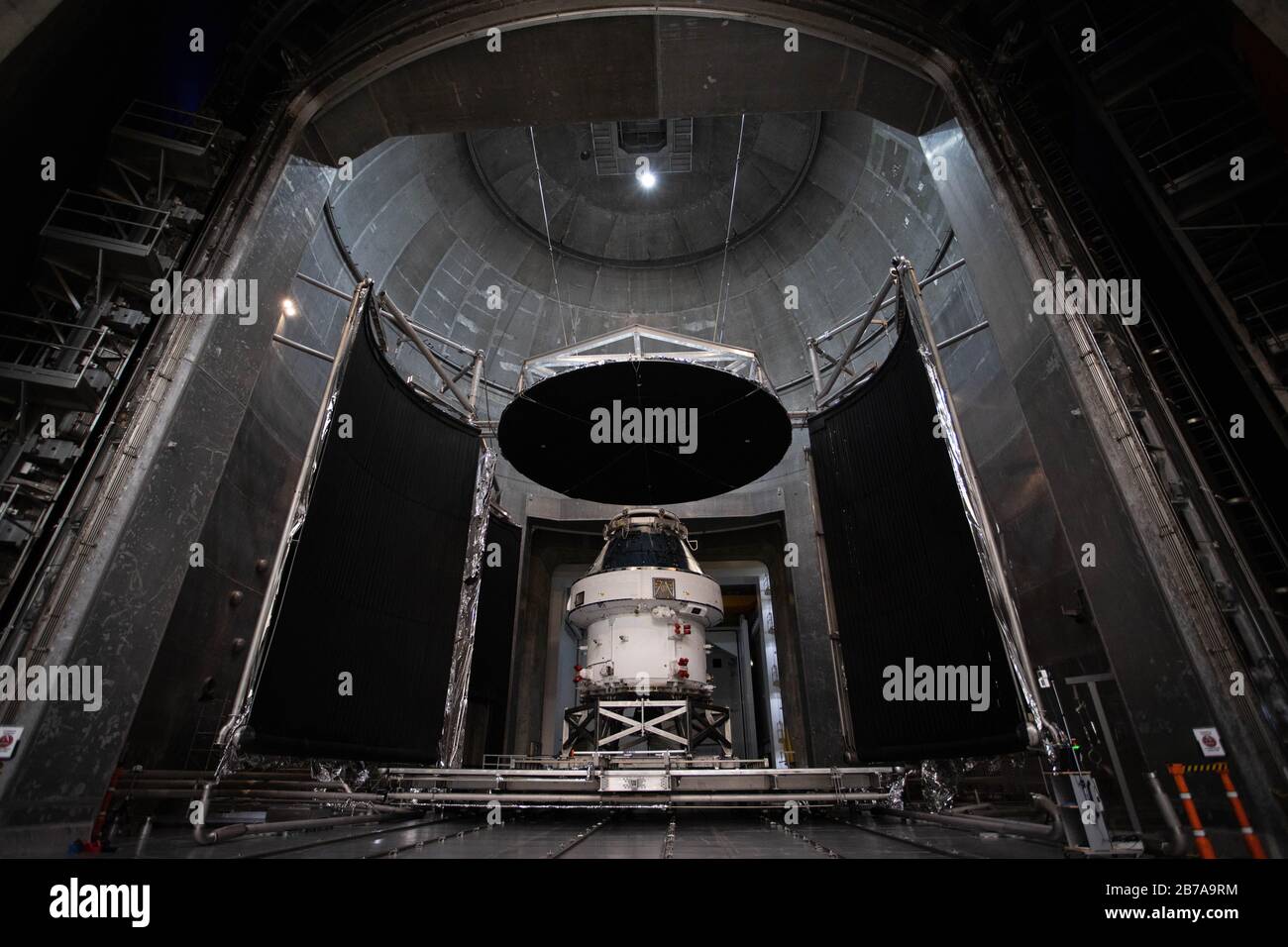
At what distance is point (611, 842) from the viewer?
4.62 metres

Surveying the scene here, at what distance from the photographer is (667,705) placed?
30.6 ft

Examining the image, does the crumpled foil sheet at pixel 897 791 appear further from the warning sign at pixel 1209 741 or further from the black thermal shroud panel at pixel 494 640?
the black thermal shroud panel at pixel 494 640

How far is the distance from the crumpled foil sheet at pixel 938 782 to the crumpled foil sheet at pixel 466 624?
265 inches

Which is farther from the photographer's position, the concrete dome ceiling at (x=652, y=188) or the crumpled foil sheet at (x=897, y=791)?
the concrete dome ceiling at (x=652, y=188)

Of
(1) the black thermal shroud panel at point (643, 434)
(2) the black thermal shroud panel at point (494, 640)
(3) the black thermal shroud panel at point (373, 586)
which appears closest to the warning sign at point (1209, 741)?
(1) the black thermal shroud panel at point (643, 434)

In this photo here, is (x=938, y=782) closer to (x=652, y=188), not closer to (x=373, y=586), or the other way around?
(x=373, y=586)

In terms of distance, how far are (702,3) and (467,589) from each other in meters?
9.14

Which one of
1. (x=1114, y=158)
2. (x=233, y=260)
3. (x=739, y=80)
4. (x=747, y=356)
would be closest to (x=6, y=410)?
(x=233, y=260)

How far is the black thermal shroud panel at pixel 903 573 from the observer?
280 inches

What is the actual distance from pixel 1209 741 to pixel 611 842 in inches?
167

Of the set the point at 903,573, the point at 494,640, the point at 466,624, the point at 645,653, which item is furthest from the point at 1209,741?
the point at 494,640

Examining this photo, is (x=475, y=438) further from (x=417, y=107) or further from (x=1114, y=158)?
(x=1114, y=158)

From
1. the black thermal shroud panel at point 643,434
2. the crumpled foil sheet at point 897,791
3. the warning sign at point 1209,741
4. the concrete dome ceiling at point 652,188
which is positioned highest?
the concrete dome ceiling at point 652,188

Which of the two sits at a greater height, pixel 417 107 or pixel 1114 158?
pixel 417 107
